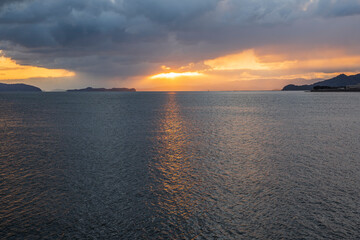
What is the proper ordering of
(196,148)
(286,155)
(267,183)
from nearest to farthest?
(267,183)
(286,155)
(196,148)

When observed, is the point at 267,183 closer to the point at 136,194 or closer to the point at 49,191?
the point at 136,194

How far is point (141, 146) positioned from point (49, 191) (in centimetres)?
1408

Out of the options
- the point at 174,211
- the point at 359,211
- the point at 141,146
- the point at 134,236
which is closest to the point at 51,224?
the point at 134,236

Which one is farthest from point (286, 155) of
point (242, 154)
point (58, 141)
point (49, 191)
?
point (58, 141)

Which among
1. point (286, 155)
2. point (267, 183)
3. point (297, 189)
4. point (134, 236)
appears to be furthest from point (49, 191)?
point (286, 155)

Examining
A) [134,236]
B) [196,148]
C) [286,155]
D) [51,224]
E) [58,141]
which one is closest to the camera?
[134,236]

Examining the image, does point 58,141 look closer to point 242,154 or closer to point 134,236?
point 242,154

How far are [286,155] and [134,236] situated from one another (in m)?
18.2

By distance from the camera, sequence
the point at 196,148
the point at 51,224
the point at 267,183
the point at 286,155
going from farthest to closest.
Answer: the point at 196,148 → the point at 286,155 → the point at 267,183 → the point at 51,224

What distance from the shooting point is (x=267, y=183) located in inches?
676

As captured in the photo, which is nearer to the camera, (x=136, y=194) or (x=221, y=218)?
(x=221, y=218)

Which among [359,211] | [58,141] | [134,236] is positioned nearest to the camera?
[134,236]

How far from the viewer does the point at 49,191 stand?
15820mm

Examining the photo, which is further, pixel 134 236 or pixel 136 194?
pixel 136 194
